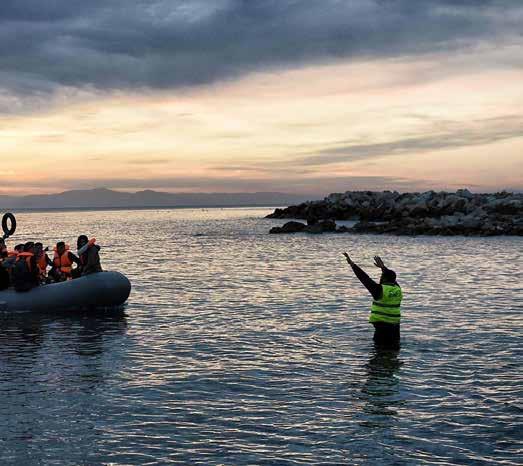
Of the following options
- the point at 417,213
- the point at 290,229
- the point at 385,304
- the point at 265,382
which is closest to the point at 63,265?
the point at 265,382

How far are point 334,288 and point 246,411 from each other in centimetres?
1568

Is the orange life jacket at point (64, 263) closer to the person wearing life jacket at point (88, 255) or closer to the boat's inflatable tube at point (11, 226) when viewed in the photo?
the person wearing life jacket at point (88, 255)

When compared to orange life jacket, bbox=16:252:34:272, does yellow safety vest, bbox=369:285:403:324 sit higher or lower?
lower

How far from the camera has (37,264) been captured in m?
19.9

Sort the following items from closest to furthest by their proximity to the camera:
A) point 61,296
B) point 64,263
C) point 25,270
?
point 25,270 < point 61,296 < point 64,263

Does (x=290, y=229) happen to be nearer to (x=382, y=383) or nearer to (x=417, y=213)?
(x=417, y=213)

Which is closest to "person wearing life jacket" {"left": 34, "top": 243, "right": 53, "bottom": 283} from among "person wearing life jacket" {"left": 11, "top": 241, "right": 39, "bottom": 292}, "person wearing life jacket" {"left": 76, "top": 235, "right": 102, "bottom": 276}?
"person wearing life jacket" {"left": 11, "top": 241, "right": 39, "bottom": 292}

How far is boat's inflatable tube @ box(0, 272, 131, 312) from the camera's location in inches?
762

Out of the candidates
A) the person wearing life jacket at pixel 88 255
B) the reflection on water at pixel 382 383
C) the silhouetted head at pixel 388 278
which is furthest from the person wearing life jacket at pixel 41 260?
the silhouetted head at pixel 388 278

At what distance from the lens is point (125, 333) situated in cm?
1680

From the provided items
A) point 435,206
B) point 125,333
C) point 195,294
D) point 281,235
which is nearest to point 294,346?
point 125,333

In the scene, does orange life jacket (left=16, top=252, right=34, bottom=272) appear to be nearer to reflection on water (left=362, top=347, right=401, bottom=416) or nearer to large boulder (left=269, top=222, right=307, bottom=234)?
reflection on water (left=362, top=347, right=401, bottom=416)

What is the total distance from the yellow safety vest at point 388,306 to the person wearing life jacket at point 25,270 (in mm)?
11040

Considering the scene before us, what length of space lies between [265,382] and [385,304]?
9.66 feet
